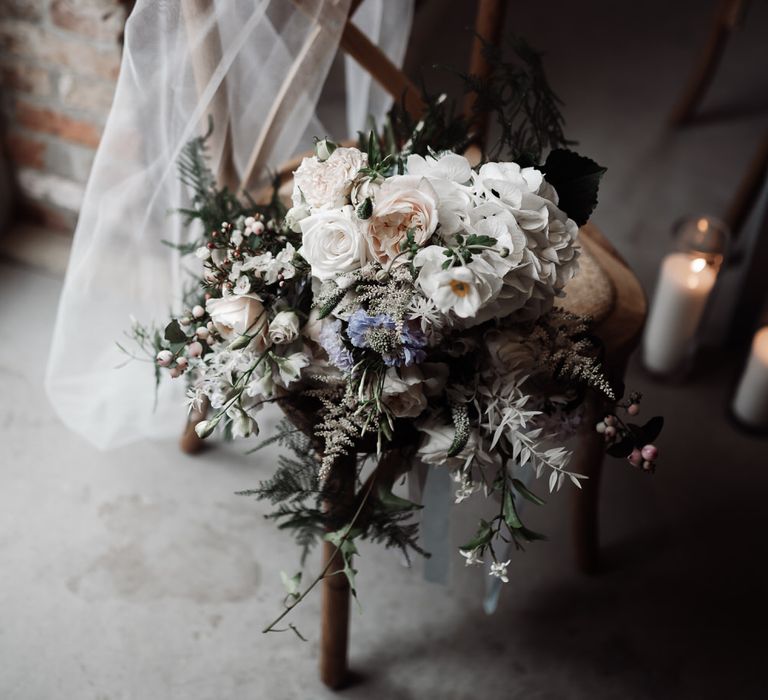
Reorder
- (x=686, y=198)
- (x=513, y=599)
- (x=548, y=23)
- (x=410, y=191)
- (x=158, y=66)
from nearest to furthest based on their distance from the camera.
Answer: (x=410, y=191) → (x=158, y=66) → (x=513, y=599) → (x=686, y=198) → (x=548, y=23)

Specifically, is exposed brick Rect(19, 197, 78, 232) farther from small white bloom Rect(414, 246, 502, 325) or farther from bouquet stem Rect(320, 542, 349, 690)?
small white bloom Rect(414, 246, 502, 325)

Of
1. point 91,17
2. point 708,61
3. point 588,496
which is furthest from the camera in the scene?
point 708,61

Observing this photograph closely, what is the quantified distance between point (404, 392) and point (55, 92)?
3.68ft

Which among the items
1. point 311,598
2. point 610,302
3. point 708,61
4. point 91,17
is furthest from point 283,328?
point 708,61

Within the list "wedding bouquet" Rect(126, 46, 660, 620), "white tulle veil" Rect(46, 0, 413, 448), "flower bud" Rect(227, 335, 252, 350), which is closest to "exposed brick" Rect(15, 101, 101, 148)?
"white tulle veil" Rect(46, 0, 413, 448)

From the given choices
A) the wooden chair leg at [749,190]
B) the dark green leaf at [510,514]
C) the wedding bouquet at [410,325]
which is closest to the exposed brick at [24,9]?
the wedding bouquet at [410,325]

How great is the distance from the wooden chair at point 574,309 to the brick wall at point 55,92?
0.52m

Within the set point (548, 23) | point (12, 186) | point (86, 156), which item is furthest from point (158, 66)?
point (548, 23)

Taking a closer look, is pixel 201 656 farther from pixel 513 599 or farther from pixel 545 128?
pixel 545 128

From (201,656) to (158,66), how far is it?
2.61 ft

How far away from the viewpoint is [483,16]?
1212mm

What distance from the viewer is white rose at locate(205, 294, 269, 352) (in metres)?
0.81

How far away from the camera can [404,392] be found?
79 centimetres

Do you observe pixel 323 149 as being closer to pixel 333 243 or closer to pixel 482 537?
pixel 333 243
